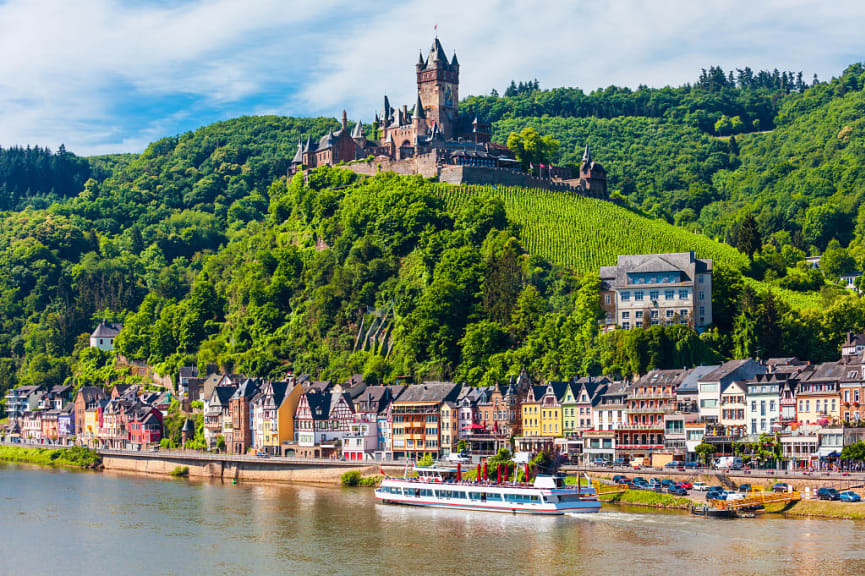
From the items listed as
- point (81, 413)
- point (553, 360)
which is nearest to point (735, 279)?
point (553, 360)

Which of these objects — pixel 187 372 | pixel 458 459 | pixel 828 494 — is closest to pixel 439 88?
pixel 187 372

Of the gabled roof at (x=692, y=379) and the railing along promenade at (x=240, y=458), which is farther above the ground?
the gabled roof at (x=692, y=379)

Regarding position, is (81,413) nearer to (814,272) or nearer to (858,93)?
(814,272)

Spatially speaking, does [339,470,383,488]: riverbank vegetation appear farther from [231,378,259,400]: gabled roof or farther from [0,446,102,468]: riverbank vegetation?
[0,446,102,468]: riverbank vegetation

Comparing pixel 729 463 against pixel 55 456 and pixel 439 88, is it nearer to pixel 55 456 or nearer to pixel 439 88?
pixel 55 456

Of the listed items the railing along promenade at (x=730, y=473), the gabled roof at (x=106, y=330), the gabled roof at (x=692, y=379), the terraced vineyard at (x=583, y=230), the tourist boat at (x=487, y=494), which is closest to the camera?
the railing along promenade at (x=730, y=473)

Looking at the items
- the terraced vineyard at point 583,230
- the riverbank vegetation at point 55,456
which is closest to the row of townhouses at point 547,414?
the riverbank vegetation at point 55,456

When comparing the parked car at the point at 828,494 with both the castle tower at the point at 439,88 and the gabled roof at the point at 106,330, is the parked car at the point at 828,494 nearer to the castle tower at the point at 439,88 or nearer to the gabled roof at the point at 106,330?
the castle tower at the point at 439,88

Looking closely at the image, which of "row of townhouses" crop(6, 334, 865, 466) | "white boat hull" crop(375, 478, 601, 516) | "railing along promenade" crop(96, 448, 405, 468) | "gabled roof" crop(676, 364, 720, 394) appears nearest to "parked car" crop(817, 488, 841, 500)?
"row of townhouses" crop(6, 334, 865, 466)

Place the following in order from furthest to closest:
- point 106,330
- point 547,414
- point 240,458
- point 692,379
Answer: point 106,330
point 240,458
point 547,414
point 692,379
